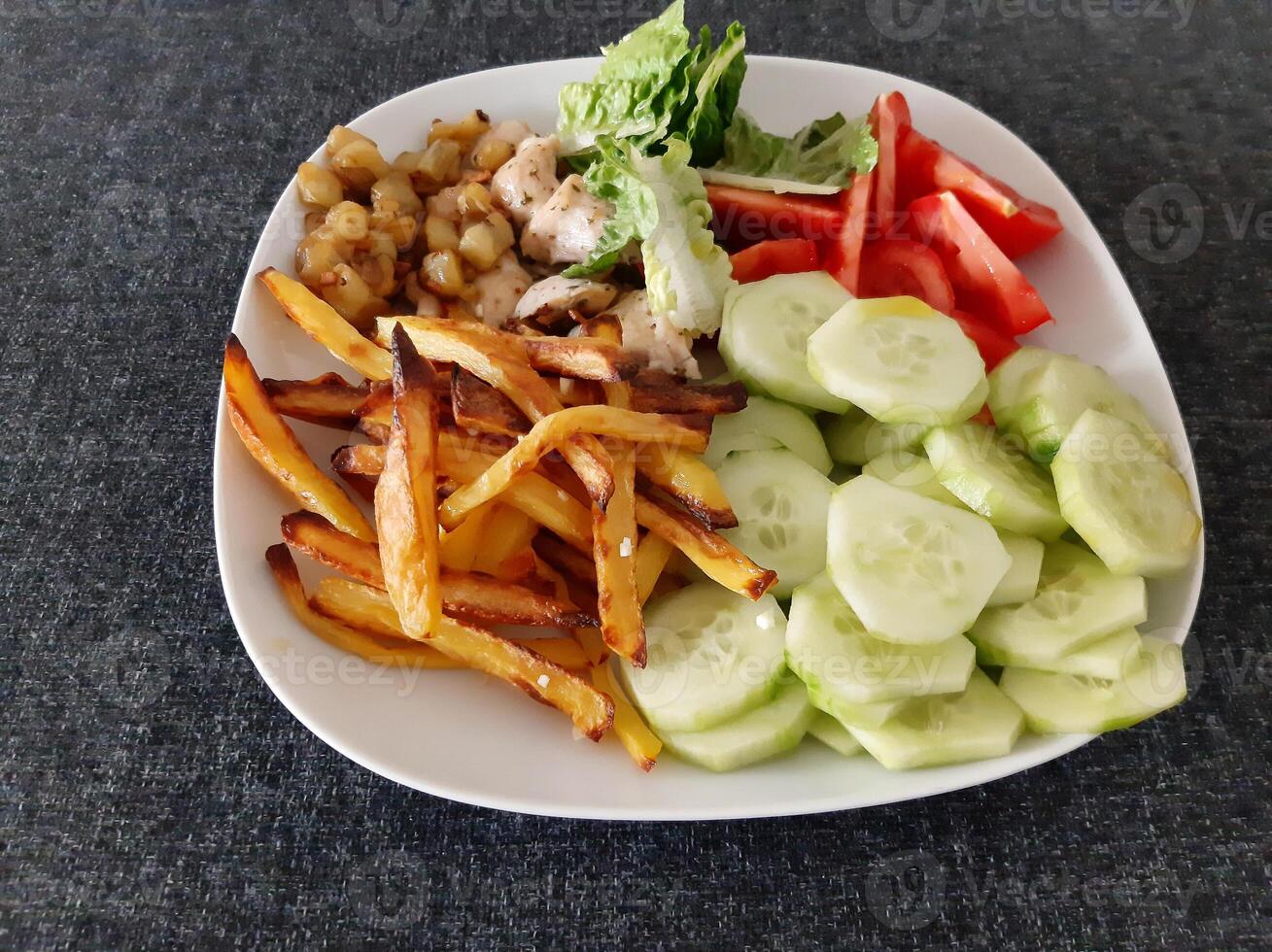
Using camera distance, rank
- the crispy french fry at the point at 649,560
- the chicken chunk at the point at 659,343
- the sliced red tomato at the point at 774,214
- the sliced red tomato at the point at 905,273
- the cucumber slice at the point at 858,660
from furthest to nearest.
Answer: the sliced red tomato at the point at 774,214 < the sliced red tomato at the point at 905,273 < the chicken chunk at the point at 659,343 < the crispy french fry at the point at 649,560 < the cucumber slice at the point at 858,660

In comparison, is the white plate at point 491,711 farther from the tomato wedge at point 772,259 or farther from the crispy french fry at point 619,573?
the tomato wedge at point 772,259

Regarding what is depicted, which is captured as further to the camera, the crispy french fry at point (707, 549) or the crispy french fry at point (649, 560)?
the crispy french fry at point (649, 560)

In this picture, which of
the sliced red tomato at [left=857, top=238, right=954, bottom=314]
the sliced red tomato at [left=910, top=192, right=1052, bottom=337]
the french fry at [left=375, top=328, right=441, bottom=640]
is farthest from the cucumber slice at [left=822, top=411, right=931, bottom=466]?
the french fry at [left=375, top=328, right=441, bottom=640]

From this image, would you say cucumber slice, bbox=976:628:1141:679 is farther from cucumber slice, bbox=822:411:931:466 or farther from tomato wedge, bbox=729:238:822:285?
tomato wedge, bbox=729:238:822:285

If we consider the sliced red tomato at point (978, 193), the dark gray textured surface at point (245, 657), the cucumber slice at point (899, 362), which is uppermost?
the sliced red tomato at point (978, 193)

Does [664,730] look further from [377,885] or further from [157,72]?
[157,72]

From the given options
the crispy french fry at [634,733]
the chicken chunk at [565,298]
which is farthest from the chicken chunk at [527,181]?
the crispy french fry at [634,733]
